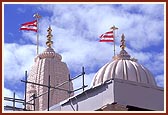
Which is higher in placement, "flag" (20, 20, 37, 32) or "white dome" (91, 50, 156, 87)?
"flag" (20, 20, 37, 32)

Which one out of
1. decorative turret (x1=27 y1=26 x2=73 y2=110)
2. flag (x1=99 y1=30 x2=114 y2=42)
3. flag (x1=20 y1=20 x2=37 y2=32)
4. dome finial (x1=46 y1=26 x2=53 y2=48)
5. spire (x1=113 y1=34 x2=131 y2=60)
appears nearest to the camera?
flag (x1=99 y1=30 x2=114 y2=42)

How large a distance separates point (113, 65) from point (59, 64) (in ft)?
44.9

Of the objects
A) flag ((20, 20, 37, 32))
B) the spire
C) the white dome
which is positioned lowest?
the white dome

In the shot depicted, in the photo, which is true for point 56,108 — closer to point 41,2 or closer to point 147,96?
point 147,96

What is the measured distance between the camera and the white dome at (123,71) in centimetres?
2867

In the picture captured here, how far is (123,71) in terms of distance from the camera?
2953 cm

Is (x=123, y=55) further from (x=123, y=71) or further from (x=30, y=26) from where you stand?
(x=30, y=26)

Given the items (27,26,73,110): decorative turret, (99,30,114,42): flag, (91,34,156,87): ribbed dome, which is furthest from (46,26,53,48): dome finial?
(99,30,114,42): flag

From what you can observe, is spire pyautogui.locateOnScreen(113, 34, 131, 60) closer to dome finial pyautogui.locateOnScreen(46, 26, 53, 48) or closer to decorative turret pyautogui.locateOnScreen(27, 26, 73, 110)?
dome finial pyautogui.locateOnScreen(46, 26, 53, 48)

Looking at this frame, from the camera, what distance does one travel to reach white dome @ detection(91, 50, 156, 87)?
28.7 m

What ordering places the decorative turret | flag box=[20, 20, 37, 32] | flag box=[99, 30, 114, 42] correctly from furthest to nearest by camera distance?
1. the decorative turret
2. flag box=[20, 20, 37, 32]
3. flag box=[99, 30, 114, 42]

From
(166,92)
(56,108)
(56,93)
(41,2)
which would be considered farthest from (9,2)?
(56,93)

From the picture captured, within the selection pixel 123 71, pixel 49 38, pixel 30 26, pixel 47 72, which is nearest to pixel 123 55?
pixel 123 71

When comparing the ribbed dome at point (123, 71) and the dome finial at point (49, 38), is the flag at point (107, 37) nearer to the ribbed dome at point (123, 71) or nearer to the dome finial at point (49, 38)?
the ribbed dome at point (123, 71)
